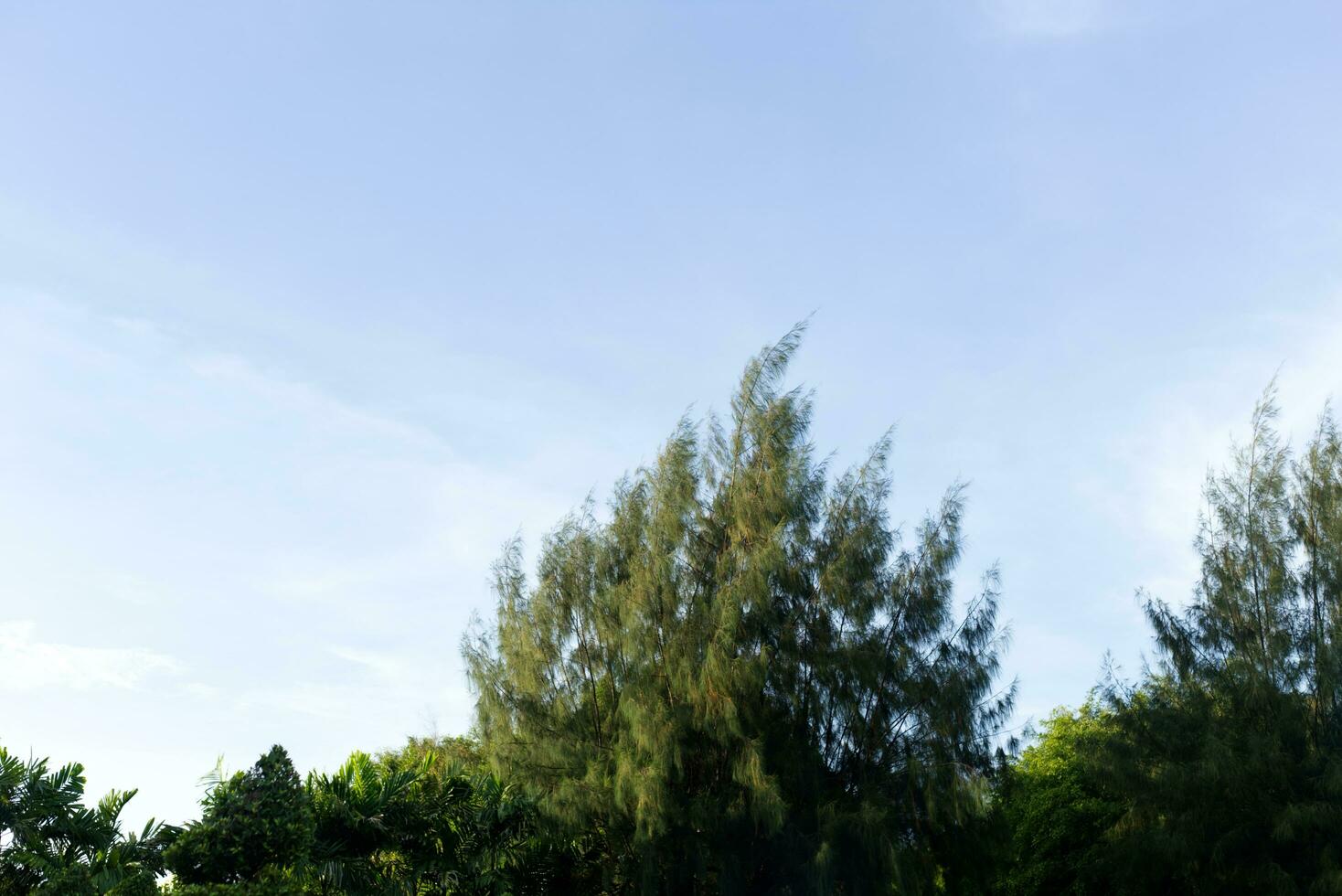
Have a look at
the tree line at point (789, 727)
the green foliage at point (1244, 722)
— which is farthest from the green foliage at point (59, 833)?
the green foliage at point (1244, 722)

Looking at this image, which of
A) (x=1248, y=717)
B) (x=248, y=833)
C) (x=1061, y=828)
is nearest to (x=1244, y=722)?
(x=1248, y=717)

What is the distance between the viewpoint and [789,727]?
16.9 meters

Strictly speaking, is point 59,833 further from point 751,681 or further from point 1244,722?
point 1244,722

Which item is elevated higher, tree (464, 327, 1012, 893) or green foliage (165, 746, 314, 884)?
tree (464, 327, 1012, 893)

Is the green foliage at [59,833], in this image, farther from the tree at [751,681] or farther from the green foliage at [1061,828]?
the green foliage at [1061,828]

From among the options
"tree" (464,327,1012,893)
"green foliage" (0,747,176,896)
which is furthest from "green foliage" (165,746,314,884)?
"tree" (464,327,1012,893)

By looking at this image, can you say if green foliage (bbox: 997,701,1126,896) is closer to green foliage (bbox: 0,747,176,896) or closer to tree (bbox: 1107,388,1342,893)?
tree (bbox: 1107,388,1342,893)

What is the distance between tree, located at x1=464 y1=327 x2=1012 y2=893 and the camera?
16.0 m

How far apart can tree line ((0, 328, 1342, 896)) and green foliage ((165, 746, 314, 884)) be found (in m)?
1.35

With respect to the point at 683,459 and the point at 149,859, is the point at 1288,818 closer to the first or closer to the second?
the point at 683,459

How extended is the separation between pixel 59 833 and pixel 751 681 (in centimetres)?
844

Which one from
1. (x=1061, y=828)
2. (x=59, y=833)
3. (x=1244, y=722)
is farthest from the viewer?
(x=1061, y=828)

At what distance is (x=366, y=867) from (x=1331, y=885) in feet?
38.5

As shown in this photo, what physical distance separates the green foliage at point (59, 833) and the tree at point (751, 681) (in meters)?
4.76
